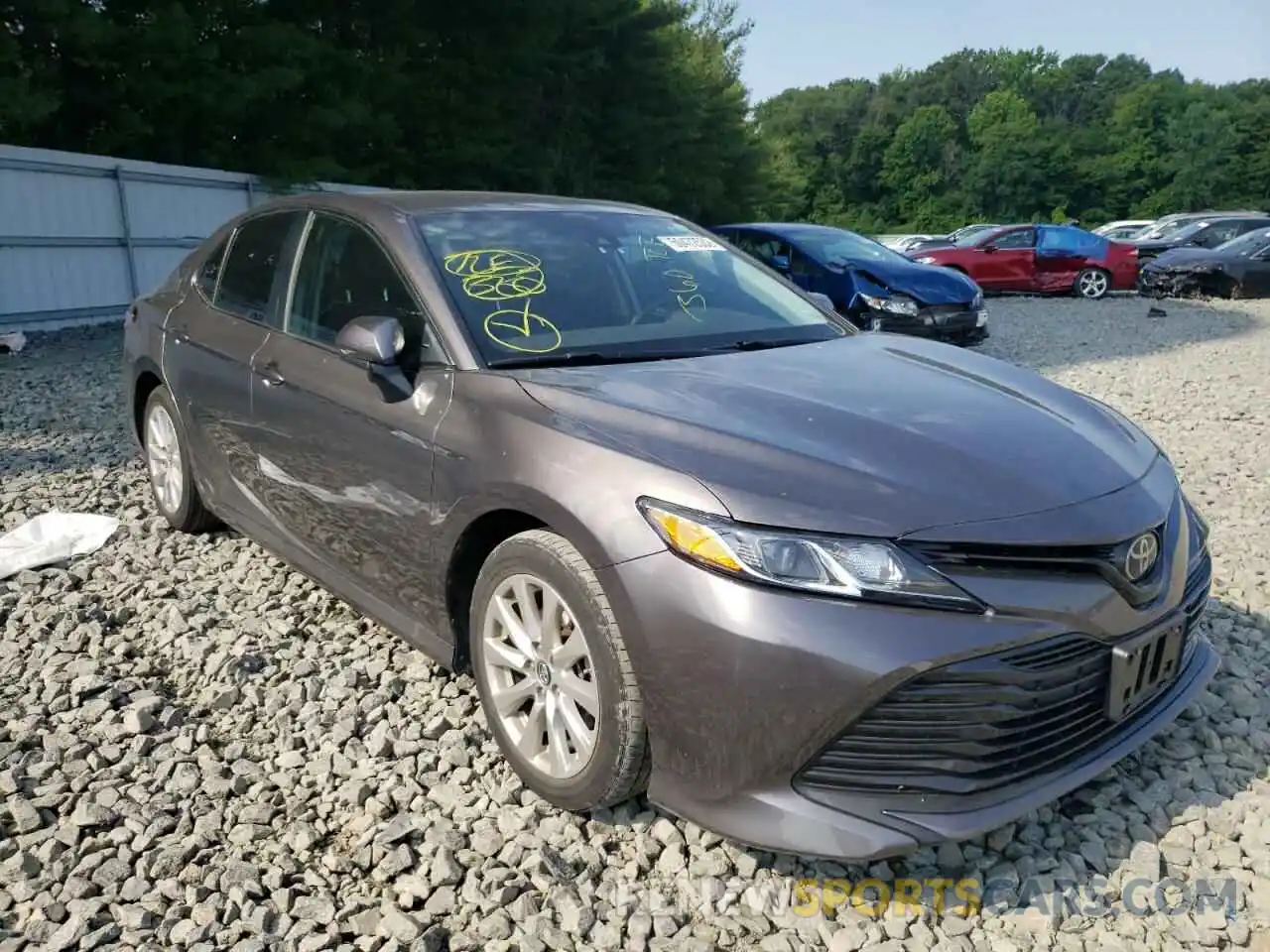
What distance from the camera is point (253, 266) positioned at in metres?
4.02

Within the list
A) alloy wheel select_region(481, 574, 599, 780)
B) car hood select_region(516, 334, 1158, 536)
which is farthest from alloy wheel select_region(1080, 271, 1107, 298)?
alloy wheel select_region(481, 574, 599, 780)

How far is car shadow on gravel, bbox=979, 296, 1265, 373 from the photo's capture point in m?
11.0

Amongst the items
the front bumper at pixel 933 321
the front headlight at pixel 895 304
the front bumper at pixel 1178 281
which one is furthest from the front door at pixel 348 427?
the front bumper at pixel 1178 281

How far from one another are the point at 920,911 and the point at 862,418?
1173 millimetres

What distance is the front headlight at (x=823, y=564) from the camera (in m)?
2.11

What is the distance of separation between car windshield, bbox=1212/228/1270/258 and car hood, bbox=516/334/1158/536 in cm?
1788

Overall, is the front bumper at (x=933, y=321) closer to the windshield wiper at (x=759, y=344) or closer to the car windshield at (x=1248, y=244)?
the windshield wiper at (x=759, y=344)

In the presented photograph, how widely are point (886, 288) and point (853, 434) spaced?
326 inches

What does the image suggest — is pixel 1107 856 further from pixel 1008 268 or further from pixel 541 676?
pixel 1008 268

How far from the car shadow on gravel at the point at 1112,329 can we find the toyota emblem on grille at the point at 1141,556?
7885 mm

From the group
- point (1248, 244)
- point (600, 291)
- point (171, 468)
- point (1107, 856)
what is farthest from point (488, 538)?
point (1248, 244)

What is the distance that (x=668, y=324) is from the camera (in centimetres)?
331

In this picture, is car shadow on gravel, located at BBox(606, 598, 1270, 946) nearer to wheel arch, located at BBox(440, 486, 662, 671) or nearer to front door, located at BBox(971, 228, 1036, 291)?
wheel arch, located at BBox(440, 486, 662, 671)

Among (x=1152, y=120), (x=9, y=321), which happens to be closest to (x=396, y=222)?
(x=9, y=321)
